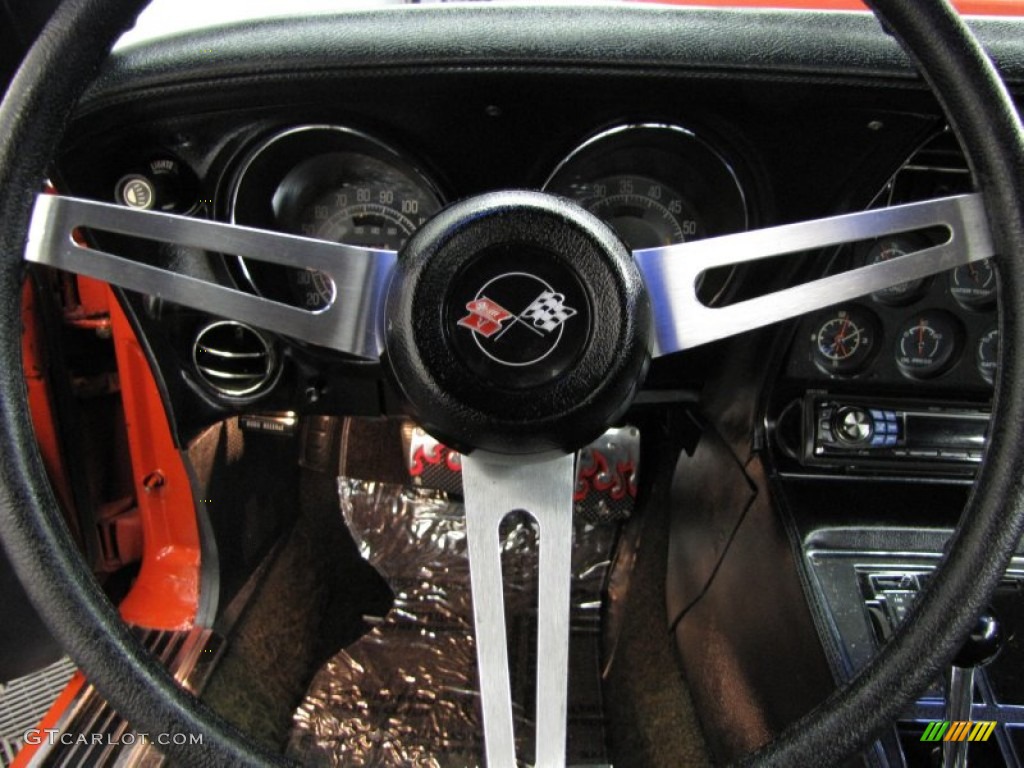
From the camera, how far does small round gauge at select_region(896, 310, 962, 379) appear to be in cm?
126

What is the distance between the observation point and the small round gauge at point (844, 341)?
1.25m

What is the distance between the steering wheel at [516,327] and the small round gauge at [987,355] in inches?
24.3

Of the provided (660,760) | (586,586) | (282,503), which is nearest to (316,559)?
(282,503)

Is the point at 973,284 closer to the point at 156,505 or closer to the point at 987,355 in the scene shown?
the point at 987,355

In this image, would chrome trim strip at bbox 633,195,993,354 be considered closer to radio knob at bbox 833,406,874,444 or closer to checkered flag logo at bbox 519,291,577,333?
checkered flag logo at bbox 519,291,577,333

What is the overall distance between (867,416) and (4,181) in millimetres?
1192

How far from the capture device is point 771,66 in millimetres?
931

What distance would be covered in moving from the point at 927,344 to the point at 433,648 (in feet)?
3.96

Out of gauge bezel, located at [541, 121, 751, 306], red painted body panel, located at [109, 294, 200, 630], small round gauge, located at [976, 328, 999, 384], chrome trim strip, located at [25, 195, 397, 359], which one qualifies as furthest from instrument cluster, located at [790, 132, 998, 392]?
red painted body panel, located at [109, 294, 200, 630]

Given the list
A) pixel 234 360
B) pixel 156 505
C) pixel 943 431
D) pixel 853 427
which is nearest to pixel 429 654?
pixel 156 505

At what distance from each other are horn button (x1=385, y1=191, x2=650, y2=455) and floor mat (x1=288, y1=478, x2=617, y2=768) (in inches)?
43.1

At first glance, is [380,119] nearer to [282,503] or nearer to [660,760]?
[282,503]

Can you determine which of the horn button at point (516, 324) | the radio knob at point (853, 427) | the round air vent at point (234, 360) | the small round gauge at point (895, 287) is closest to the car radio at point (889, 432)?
the radio knob at point (853, 427)

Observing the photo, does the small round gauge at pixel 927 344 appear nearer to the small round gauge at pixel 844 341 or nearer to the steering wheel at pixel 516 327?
the small round gauge at pixel 844 341
